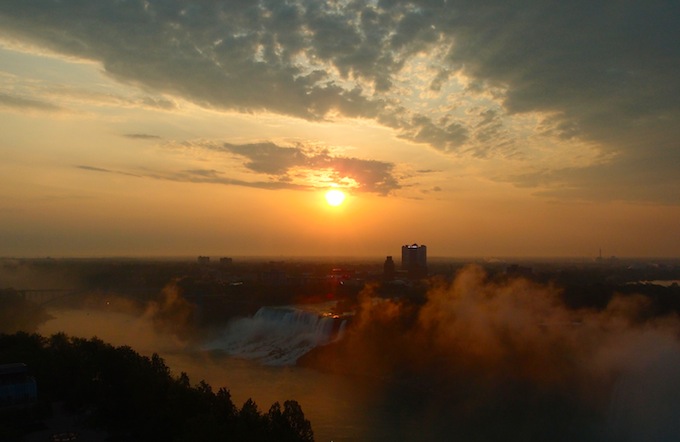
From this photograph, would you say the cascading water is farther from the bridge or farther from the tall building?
the tall building

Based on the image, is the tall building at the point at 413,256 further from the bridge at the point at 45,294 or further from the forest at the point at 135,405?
the forest at the point at 135,405

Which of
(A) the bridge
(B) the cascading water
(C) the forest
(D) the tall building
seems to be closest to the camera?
(C) the forest

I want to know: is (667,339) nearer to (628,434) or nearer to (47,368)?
(628,434)

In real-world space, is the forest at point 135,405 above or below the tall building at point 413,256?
below

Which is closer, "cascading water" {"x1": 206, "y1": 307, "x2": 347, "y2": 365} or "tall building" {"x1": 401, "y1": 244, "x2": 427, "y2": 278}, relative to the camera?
"cascading water" {"x1": 206, "y1": 307, "x2": 347, "y2": 365}

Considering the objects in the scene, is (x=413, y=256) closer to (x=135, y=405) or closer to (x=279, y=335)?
(x=279, y=335)

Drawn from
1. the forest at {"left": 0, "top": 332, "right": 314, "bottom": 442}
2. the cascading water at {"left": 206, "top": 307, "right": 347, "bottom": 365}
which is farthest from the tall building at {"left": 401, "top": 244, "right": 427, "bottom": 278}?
the forest at {"left": 0, "top": 332, "right": 314, "bottom": 442}

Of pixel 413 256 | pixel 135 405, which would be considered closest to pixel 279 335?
pixel 135 405

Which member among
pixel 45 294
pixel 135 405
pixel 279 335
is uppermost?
pixel 135 405

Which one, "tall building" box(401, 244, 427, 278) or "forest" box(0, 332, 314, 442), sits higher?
"tall building" box(401, 244, 427, 278)

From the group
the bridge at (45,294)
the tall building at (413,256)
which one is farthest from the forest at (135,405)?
the tall building at (413,256)
